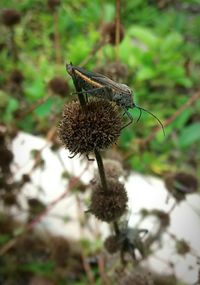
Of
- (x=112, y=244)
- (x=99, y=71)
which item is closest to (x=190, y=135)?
(x=99, y=71)

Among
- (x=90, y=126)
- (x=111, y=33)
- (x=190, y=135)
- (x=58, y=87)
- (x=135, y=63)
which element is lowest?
(x=135, y=63)

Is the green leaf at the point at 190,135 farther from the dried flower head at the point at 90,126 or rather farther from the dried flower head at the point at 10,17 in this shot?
the dried flower head at the point at 90,126

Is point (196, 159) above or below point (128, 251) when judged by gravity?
below

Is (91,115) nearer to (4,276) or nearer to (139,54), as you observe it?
(4,276)

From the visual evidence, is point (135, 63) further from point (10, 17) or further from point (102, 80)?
point (102, 80)

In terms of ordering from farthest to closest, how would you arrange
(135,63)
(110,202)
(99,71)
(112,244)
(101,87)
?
(135,63), (99,71), (112,244), (110,202), (101,87)

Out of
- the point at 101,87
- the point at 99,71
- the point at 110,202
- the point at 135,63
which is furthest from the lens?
the point at 135,63

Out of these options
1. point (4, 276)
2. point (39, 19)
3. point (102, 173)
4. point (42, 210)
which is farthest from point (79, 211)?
point (39, 19)
